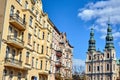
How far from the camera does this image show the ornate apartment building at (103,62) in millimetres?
141875

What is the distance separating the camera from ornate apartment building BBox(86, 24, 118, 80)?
141875 millimetres

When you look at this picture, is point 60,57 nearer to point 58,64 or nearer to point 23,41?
point 58,64

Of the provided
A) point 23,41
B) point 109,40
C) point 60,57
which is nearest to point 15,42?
point 23,41

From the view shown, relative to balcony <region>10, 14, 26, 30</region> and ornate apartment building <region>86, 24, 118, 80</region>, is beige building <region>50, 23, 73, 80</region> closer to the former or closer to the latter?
balcony <region>10, 14, 26, 30</region>

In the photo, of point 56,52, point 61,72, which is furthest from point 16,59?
point 61,72

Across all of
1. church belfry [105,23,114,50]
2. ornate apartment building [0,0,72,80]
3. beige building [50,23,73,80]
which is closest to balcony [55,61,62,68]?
beige building [50,23,73,80]

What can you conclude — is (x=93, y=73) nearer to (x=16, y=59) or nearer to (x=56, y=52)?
(x=56, y=52)

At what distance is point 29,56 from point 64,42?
30599 millimetres

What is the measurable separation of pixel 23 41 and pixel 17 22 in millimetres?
3712

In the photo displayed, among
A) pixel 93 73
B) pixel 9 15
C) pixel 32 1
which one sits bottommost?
pixel 93 73

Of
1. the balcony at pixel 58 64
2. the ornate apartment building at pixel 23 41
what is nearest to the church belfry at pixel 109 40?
the balcony at pixel 58 64

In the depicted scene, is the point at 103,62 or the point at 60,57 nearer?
the point at 60,57

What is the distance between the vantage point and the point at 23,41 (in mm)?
35562

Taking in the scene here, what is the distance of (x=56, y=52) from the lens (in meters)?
59.2
